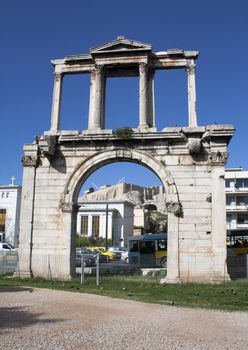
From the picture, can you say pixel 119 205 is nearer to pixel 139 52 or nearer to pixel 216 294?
pixel 139 52

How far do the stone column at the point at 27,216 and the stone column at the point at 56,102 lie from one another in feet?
4.65

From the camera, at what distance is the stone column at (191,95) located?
1755 centimetres

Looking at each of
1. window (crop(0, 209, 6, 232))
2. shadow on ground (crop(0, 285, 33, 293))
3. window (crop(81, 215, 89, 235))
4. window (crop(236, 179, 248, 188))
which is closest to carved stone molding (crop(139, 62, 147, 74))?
shadow on ground (crop(0, 285, 33, 293))

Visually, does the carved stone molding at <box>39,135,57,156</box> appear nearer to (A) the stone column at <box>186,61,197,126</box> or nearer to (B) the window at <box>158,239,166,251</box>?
(A) the stone column at <box>186,61,197,126</box>

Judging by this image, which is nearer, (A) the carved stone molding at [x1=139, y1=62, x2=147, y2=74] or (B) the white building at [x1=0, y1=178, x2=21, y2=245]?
(A) the carved stone molding at [x1=139, y1=62, x2=147, y2=74]

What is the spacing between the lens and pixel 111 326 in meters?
7.69

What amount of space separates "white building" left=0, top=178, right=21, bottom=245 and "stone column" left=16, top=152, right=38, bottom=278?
37330 millimetres

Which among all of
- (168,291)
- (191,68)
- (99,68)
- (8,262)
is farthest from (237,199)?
(168,291)

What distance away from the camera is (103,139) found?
17.6 metres

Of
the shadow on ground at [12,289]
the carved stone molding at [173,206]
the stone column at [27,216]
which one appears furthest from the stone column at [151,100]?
the shadow on ground at [12,289]

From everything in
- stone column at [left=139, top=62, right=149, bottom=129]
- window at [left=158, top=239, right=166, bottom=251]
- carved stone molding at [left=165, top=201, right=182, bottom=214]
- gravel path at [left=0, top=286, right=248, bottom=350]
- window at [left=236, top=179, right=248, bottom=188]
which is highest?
window at [left=236, top=179, right=248, bottom=188]

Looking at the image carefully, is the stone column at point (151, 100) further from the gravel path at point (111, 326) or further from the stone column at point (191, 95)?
the gravel path at point (111, 326)

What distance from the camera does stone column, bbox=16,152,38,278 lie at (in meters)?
17.5

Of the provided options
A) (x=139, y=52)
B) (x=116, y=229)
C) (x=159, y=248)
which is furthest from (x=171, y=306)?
(x=116, y=229)
